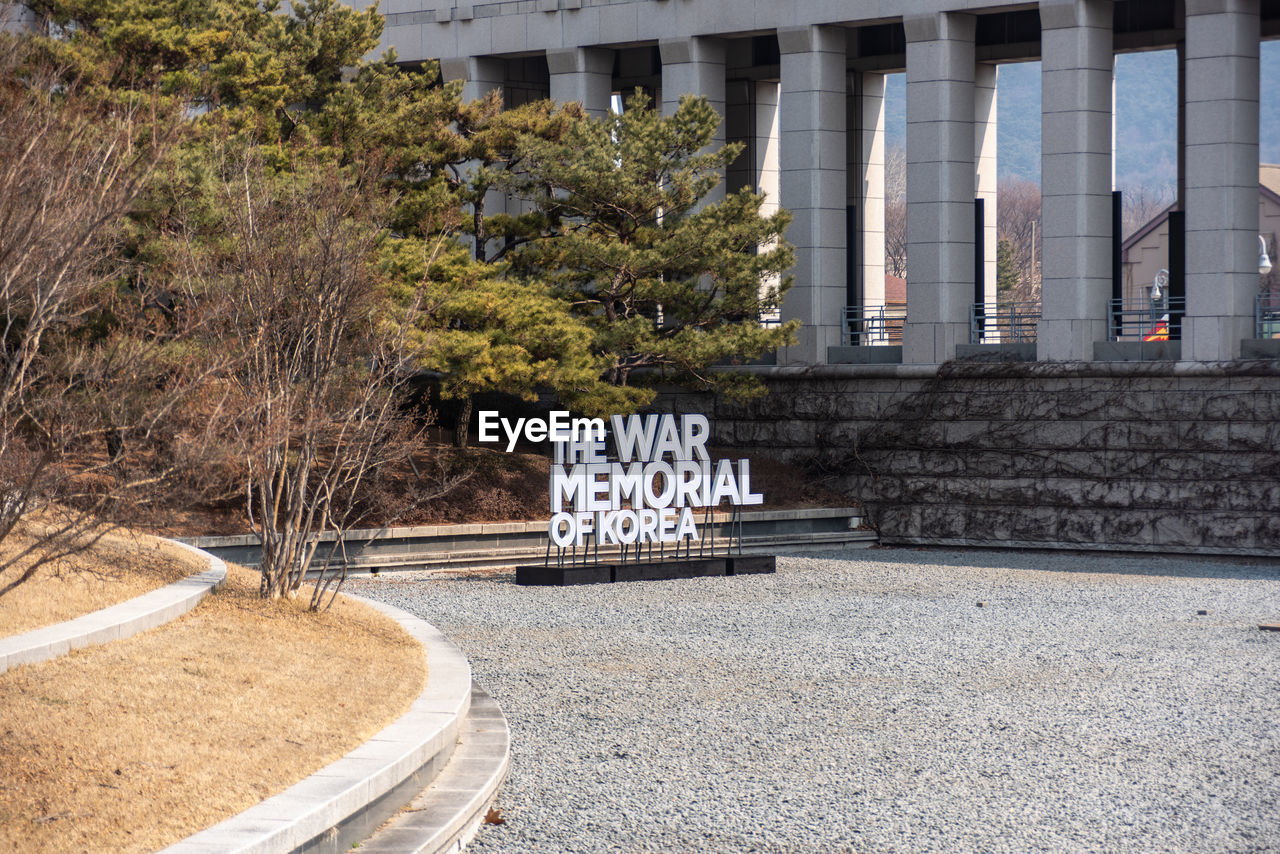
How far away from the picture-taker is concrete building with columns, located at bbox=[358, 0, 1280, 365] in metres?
26.6

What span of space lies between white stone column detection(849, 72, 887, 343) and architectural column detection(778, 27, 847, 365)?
623 cm

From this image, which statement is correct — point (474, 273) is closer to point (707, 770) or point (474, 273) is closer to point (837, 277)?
point (837, 277)

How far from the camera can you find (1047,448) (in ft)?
91.5

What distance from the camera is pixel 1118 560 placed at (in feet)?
86.6

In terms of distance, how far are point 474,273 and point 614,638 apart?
11.3 m

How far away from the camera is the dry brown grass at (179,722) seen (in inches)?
307

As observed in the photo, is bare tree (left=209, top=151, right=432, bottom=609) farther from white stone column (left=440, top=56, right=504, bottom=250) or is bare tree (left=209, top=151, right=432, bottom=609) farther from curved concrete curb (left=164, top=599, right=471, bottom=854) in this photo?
white stone column (left=440, top=56, right=504, bottom=250)

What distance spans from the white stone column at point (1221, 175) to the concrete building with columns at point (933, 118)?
0.04 metres

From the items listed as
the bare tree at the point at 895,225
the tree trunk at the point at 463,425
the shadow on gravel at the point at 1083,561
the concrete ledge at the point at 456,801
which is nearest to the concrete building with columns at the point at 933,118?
the shadow on gravel at the point at 1083,561

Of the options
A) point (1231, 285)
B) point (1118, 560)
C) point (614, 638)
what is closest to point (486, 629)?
point (614, 638)

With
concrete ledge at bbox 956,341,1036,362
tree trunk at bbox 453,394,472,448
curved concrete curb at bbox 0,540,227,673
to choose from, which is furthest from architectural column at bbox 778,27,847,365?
curved concrete curb at bbox 0,540,227,673

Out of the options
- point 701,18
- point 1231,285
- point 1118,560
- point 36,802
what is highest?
point 701,18

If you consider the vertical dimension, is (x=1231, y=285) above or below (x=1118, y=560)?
above

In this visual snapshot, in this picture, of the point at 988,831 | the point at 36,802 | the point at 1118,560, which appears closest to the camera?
the point at 36,802
